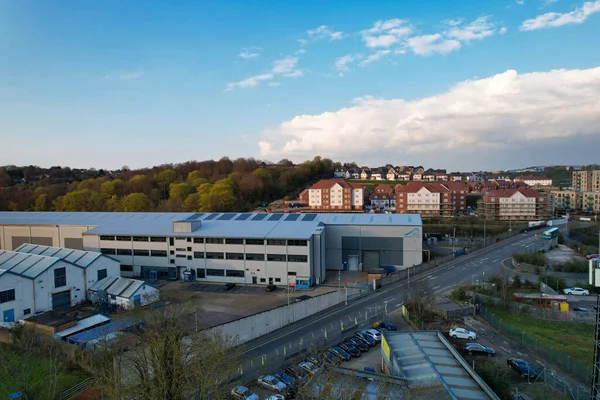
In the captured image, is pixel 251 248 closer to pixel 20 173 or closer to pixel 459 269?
pixel 459 269

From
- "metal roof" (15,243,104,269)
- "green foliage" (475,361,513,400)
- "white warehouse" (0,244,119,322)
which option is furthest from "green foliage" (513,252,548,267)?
"metal roof" (15,243,104,269)

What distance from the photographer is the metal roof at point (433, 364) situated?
451 inches

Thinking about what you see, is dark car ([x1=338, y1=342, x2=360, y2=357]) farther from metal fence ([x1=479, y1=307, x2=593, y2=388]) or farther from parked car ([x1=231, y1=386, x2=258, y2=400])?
metal fence ([x1=479, y1=307, x2=593, y2=388])

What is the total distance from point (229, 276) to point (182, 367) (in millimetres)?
18526

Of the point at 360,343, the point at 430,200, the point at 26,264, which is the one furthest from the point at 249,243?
the point at 430,200

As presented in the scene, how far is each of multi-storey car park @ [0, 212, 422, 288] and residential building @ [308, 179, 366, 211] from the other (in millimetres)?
30729

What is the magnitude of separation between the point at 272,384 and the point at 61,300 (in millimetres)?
16011

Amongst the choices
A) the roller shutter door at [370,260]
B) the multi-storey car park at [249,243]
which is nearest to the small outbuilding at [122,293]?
the multi-storey car park at [249,243]

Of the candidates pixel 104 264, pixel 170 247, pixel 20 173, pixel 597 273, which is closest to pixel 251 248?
pixel 170 247

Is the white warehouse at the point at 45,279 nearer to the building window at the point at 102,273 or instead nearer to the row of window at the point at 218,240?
the building window at the point at 102,273

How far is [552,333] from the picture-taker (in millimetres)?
18188

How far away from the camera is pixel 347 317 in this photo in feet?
65.9

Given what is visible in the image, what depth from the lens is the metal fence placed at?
44.7ft

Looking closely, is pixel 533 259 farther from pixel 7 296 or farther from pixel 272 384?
pixel 7 296
